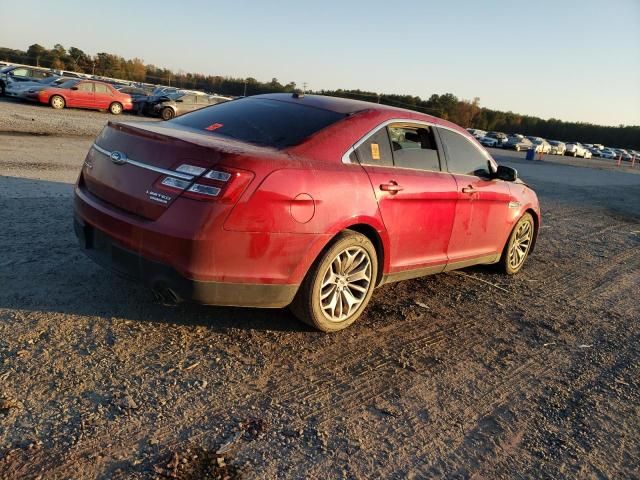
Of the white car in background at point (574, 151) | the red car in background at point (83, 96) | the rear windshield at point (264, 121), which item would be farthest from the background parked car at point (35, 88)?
the white car in background at point (574, 151)

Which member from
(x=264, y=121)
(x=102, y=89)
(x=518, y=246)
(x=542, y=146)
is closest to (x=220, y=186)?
(x=264, y=121)

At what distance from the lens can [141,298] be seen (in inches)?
155

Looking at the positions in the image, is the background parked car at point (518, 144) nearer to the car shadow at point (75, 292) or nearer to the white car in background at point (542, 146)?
the white car in background at point (542, 146)

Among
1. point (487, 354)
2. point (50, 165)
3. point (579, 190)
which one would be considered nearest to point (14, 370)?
point (487, 354)

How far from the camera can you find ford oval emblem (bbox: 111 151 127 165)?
11.0 ft

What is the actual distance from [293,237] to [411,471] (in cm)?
148

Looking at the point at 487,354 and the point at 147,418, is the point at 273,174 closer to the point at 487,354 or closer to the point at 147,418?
the point at 147,418

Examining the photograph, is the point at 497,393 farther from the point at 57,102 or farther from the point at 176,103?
the point at 176,103

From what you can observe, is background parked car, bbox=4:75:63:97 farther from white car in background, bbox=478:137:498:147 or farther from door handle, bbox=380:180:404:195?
white car in background, bbox=478:137:498:147

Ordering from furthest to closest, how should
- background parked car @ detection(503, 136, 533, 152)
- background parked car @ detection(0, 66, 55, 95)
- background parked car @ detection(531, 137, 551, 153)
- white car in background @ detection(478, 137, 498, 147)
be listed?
background parked car @ detection(531, 137, 551, 153), white car in background @ detection(478, 137, 498, 147), background parked car @ detection(503, 136, 533, 152), background parked car @ detection(0, 66, 55, 95)

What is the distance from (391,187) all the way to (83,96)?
23.0 meters

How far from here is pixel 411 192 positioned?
4.08 meters

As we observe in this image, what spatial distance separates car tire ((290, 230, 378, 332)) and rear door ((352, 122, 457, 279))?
301 millimetres

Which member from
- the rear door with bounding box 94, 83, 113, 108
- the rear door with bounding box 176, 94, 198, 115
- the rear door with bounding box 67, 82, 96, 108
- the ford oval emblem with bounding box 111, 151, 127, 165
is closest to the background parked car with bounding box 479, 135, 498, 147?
the rear door with bounding box 176, 94, 198, 115
